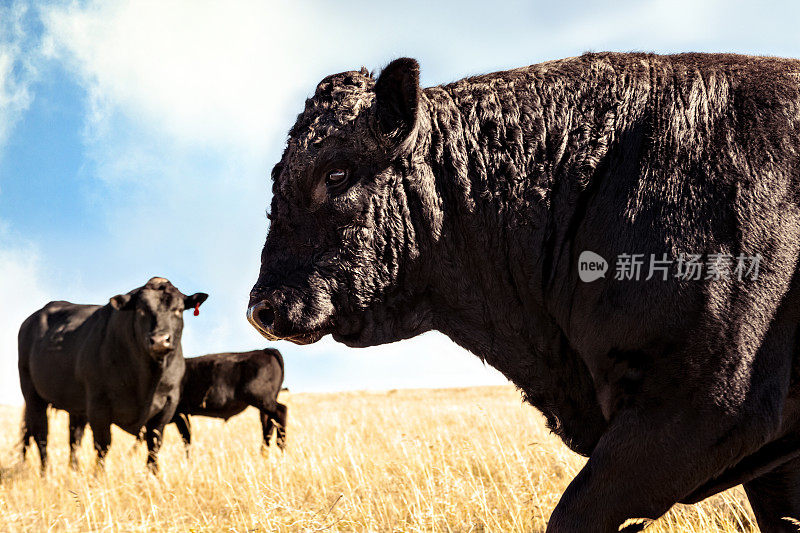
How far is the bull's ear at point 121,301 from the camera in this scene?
31.2ft

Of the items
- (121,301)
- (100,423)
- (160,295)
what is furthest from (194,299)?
(100,423)

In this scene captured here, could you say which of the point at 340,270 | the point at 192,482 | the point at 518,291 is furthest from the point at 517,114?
the point at 192,482

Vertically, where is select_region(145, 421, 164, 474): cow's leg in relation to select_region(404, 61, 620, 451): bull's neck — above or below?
below

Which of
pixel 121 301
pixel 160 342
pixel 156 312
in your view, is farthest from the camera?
pixel 121 301

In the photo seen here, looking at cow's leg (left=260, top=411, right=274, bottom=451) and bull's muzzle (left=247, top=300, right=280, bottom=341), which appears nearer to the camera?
bull's muzzle (left=247, top=300, right=280, bottom=341)

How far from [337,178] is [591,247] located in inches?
40.3

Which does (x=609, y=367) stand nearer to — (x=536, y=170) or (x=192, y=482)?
(x=536, y=170)

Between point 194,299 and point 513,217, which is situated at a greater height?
point 513,217

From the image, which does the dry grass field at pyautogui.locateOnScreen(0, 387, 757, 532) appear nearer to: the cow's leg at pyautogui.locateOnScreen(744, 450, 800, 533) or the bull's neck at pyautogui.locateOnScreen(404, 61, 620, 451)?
the cow's leg at pyautogui.locateOnScreen(744, 450, 800, 533)

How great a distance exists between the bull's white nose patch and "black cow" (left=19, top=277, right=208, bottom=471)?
756 cm

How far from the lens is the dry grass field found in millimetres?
4898

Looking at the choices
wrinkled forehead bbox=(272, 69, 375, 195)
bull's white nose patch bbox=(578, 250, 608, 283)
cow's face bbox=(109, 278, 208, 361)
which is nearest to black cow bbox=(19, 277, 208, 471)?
cow's face bbox=(109, 278, 208, 361)

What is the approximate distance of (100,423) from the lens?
9586 mm

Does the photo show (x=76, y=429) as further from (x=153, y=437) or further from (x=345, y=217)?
(x=345, y=217)
